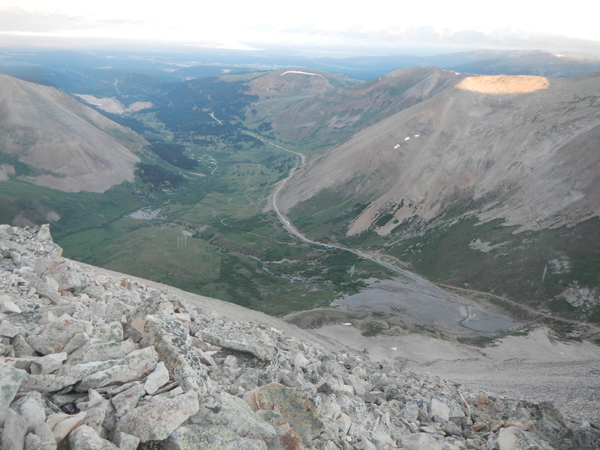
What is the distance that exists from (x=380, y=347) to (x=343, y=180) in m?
101

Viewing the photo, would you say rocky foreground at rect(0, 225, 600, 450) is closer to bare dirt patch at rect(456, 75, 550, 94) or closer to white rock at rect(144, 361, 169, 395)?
white rock at rect(144, 361, 169, 395)

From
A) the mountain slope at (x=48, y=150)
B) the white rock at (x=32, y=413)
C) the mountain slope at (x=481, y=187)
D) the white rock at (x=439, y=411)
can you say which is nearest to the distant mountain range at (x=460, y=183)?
the mountain slope at (x=481, y=187)

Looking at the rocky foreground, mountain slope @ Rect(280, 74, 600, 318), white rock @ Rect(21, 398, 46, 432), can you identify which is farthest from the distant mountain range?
white rock @ Rect(21, 398, 46, 432)

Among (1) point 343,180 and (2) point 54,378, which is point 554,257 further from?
(2) point 54,378

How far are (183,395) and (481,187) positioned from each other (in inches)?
4951

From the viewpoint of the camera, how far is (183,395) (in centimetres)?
1316

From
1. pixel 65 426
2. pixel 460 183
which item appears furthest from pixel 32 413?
pixel 460 183

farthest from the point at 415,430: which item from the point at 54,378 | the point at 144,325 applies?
the point at 54,378

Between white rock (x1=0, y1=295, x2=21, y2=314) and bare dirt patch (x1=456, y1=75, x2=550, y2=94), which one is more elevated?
bare dirt patch (x1=456, y1=75, x2=550, y2=94)

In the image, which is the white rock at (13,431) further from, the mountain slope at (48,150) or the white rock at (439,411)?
the mountain slope at (48,150)

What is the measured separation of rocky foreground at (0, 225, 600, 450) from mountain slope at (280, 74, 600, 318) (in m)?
67.5

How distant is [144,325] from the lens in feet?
55.8

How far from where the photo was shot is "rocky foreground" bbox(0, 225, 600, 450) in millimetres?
11727

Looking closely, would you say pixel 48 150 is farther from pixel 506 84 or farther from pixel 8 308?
pixel 506 84
